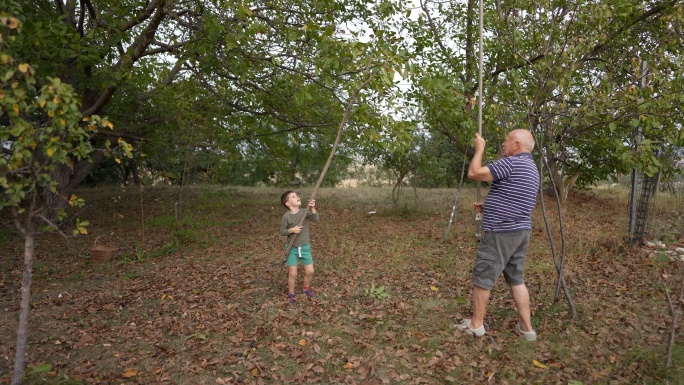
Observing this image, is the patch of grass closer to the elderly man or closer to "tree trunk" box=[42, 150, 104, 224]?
the elderly man

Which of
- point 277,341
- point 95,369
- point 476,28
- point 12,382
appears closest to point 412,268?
point 277,341

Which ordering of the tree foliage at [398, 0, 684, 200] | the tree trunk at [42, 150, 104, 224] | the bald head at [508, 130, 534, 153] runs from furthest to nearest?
the tree trunk at [42, 150, 104, 224]
the tree foliage at [398, 0, 684, 200]
the bald head at [508, 130, 534, 153]

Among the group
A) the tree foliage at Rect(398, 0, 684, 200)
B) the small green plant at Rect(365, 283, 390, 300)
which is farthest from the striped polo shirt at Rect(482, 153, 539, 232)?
the small green plant at Rect(365, 283, 390, 300)

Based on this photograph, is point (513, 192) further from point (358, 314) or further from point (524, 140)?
point (358, 314)

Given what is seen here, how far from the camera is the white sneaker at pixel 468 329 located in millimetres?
4609

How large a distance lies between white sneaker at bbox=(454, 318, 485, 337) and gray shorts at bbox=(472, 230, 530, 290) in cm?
55

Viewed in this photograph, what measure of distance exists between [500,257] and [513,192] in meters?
0.62

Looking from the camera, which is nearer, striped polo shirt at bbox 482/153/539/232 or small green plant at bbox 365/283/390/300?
striped polo shirt at bbox 482/153/539/232

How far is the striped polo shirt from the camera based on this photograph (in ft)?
13.5

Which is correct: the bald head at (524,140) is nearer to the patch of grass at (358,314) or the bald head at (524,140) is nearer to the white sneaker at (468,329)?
the patch of grass at (358,314)

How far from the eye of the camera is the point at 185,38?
350 inches

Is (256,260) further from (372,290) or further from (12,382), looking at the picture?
(12,382)

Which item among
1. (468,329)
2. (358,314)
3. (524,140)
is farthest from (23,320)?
(524,140)

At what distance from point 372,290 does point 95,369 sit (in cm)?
324
